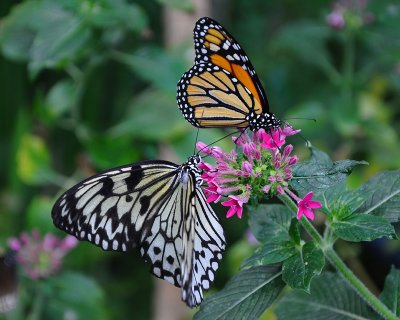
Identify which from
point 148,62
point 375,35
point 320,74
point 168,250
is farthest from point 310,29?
point 168,250

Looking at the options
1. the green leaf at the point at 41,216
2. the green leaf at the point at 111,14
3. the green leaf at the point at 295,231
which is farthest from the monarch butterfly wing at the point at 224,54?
the green leaf at the point at 41,216

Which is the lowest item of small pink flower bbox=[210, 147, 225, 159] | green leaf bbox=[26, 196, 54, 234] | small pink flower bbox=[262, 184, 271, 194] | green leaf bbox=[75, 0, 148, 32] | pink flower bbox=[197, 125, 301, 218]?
small pink flower bbox=[262, 184, 271, 194]

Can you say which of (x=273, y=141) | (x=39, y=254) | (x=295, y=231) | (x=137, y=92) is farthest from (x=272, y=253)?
(x=137, y=92)

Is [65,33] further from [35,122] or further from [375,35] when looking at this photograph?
Answer: [375,35]

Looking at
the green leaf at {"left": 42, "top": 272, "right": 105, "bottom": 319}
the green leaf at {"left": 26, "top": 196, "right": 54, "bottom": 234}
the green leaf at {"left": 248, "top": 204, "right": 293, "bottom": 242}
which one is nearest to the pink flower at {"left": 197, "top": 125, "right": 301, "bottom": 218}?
the green leaf at {"left": 248, "top": 204, "right": 293, "bottom": 242}

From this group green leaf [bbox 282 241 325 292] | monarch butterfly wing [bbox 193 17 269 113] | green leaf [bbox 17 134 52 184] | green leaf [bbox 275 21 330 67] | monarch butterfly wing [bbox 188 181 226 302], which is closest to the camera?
green leaf [bbox 282 241 325 292]

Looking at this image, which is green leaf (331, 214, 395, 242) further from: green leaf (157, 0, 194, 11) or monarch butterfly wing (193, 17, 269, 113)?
green leaf (157, 0, 194, 11)

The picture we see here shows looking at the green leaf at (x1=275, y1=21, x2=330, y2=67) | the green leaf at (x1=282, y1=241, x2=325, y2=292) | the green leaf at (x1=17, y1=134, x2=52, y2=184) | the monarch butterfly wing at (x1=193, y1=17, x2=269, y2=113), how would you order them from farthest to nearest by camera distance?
the green leaf at (x1=275, y1=21, x2=330, y2=67) < the green leaf at (x1=17, y1=134, x2=52, y2=184) < the monarch butterfly wing at (x1=193, y1=17, x2=269, y2=113) < the green leaf at (x1=282, y1=241, x2=325, y2=292)
